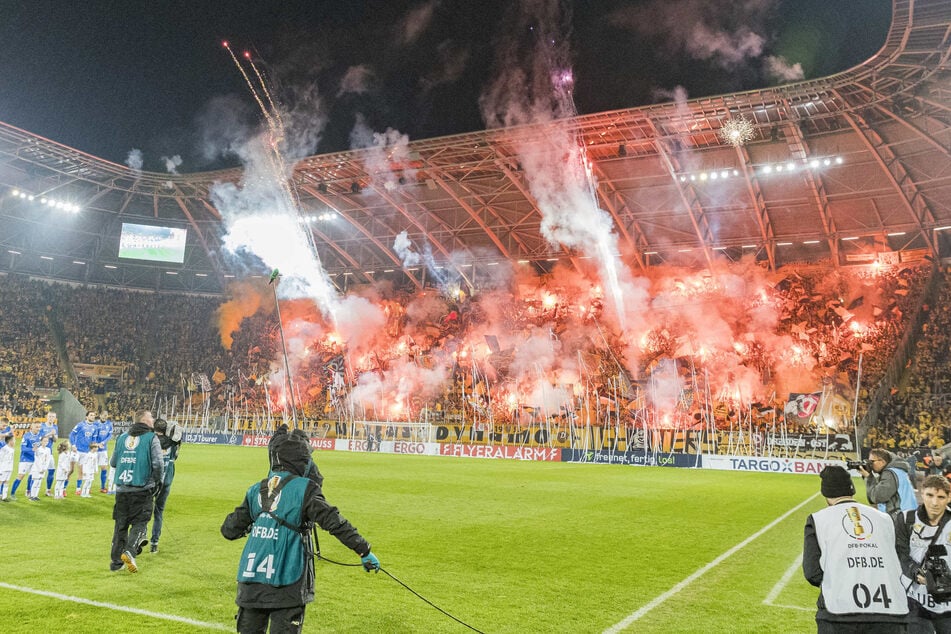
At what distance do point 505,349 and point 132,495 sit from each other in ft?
143

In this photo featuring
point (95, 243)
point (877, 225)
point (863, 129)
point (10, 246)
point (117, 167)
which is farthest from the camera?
point (95, 243)

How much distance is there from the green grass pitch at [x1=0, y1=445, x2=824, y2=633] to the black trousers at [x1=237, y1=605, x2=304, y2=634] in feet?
8.17

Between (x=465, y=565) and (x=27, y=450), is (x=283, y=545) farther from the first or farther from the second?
(x=27, y=450)

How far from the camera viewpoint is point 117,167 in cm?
4747

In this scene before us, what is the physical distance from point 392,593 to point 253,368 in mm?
52513

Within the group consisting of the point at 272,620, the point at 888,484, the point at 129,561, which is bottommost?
the point at 129,561

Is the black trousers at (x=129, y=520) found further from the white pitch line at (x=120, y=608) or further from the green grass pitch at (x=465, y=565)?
the white pitch line at (x=120, y=608)

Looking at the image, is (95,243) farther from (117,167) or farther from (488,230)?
(488,230)

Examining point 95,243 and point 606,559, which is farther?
point 95,243

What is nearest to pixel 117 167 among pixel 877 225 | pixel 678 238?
pixel 678 238

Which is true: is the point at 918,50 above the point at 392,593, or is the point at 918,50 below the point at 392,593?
above

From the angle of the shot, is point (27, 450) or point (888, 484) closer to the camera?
point (888, 484)

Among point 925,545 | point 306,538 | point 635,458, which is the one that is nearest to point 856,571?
point 925,545

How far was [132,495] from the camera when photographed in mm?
9398
